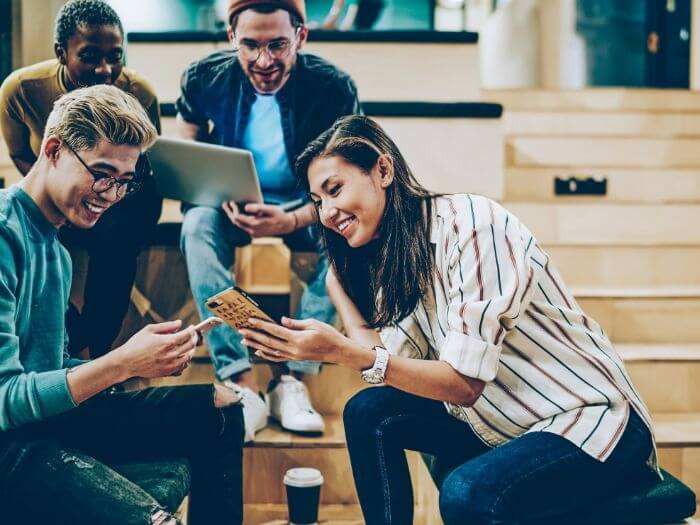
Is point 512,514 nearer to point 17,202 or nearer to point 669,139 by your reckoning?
point 17,202

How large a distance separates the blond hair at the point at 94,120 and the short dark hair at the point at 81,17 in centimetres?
73

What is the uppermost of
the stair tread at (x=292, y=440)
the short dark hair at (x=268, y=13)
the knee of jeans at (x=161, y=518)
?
the short dark hair at (x=268, y=13)

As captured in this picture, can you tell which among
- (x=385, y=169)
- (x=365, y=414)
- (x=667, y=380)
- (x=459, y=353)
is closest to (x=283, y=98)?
(x=385, y=169)

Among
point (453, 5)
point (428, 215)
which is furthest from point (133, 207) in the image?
point (453, 5)

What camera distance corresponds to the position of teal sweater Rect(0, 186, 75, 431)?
3.80ft

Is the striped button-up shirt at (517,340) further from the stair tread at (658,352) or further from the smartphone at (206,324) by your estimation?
the stair tread at (658,352)

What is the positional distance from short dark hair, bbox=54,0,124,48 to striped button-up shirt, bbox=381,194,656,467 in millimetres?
1085

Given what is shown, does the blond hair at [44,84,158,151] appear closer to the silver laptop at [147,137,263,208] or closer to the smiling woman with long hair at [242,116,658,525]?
the smiling woman with long hair at [242,116,658,525]

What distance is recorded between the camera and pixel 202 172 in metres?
2.06

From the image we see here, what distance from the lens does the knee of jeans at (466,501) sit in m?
1.23

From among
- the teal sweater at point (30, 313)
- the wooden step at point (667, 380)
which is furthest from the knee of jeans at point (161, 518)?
the wooden step at point (667, 380)

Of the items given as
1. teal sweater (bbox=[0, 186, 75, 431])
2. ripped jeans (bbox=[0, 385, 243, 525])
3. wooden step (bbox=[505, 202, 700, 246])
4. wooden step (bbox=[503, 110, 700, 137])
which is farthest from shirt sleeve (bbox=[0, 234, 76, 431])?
wooden step (bbox=[503, 110, 700, 137])

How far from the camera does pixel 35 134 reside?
209cm

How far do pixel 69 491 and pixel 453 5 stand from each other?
7.15 metres
